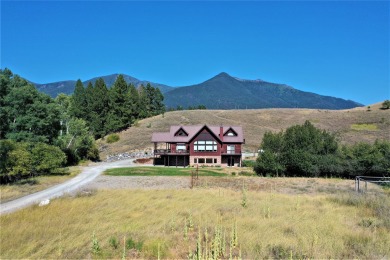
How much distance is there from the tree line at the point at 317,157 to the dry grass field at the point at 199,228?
75.1 ft

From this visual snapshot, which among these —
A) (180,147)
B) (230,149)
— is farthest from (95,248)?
(180,147)

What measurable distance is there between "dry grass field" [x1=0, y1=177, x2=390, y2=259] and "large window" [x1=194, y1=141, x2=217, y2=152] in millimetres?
37496

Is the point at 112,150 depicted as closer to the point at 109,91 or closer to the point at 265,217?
the point at 109,91

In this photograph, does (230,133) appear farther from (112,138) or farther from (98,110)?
(98,110)

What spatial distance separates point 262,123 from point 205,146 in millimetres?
48847

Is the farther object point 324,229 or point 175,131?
point 175,131

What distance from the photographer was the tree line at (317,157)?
131 ft

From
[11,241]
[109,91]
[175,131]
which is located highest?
[109,91]

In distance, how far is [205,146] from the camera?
57.7 m

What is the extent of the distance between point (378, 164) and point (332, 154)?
6004mm

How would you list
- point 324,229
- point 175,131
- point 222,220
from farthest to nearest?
point 175,131, point 222,220, point 324,229

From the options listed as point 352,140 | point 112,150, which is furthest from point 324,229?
point 352,140

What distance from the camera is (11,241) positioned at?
11.8 metres

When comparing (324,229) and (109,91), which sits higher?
(109,91)
